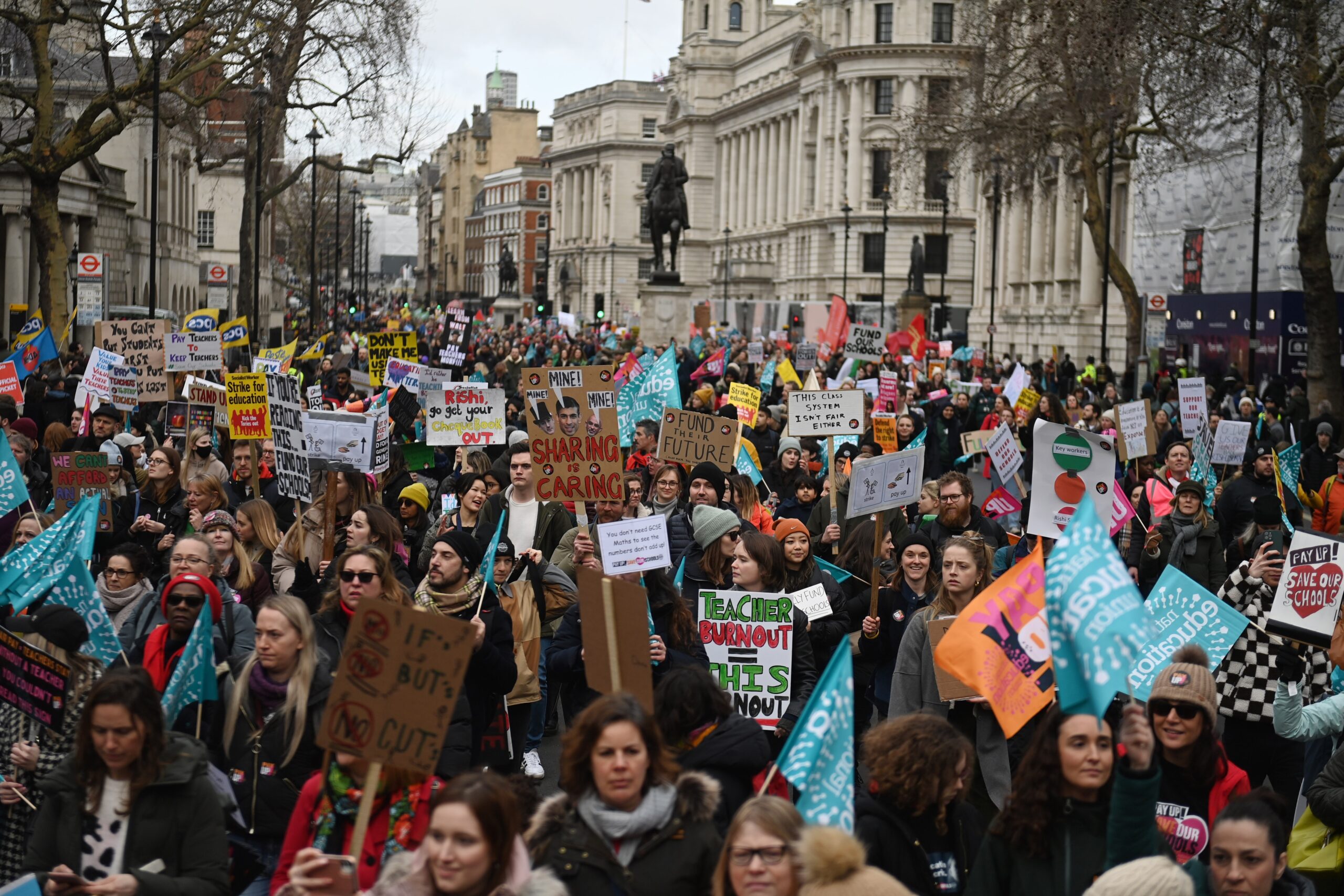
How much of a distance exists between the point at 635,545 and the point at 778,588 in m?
0.71

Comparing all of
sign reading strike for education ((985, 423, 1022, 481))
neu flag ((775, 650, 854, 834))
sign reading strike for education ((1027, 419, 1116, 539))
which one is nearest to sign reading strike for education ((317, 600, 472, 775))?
neu flag ((775, 650, 854, 834))

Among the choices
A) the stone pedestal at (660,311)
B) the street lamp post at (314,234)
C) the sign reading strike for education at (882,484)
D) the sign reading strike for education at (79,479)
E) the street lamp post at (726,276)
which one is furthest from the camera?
the street lamp post at (726,276)

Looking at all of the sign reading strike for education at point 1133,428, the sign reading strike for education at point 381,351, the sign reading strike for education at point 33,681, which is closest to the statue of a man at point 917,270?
the sign reading strike for education at point 381,351

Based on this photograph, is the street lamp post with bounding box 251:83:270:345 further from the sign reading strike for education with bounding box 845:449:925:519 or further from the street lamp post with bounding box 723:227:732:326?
the street lamp post with bounding box 723:227:732:326

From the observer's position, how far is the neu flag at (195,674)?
577cm

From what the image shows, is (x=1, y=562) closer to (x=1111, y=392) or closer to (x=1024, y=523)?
(x=1024, y=523)

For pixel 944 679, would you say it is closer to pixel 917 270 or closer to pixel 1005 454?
pixel 1005 454

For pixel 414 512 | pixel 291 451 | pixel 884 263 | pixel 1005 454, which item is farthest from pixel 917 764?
pixel 884 263

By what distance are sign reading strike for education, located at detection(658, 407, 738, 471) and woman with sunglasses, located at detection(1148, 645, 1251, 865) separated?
283 inches

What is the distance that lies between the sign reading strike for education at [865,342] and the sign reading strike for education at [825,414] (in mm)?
10990

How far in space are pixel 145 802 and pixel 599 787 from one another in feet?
4.08

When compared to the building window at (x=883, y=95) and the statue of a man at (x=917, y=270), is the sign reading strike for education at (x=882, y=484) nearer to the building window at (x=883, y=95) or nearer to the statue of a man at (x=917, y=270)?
the statue of a man at (x=917, y=270)

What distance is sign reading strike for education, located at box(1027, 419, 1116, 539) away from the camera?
873 cm

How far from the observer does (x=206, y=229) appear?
250 feet
